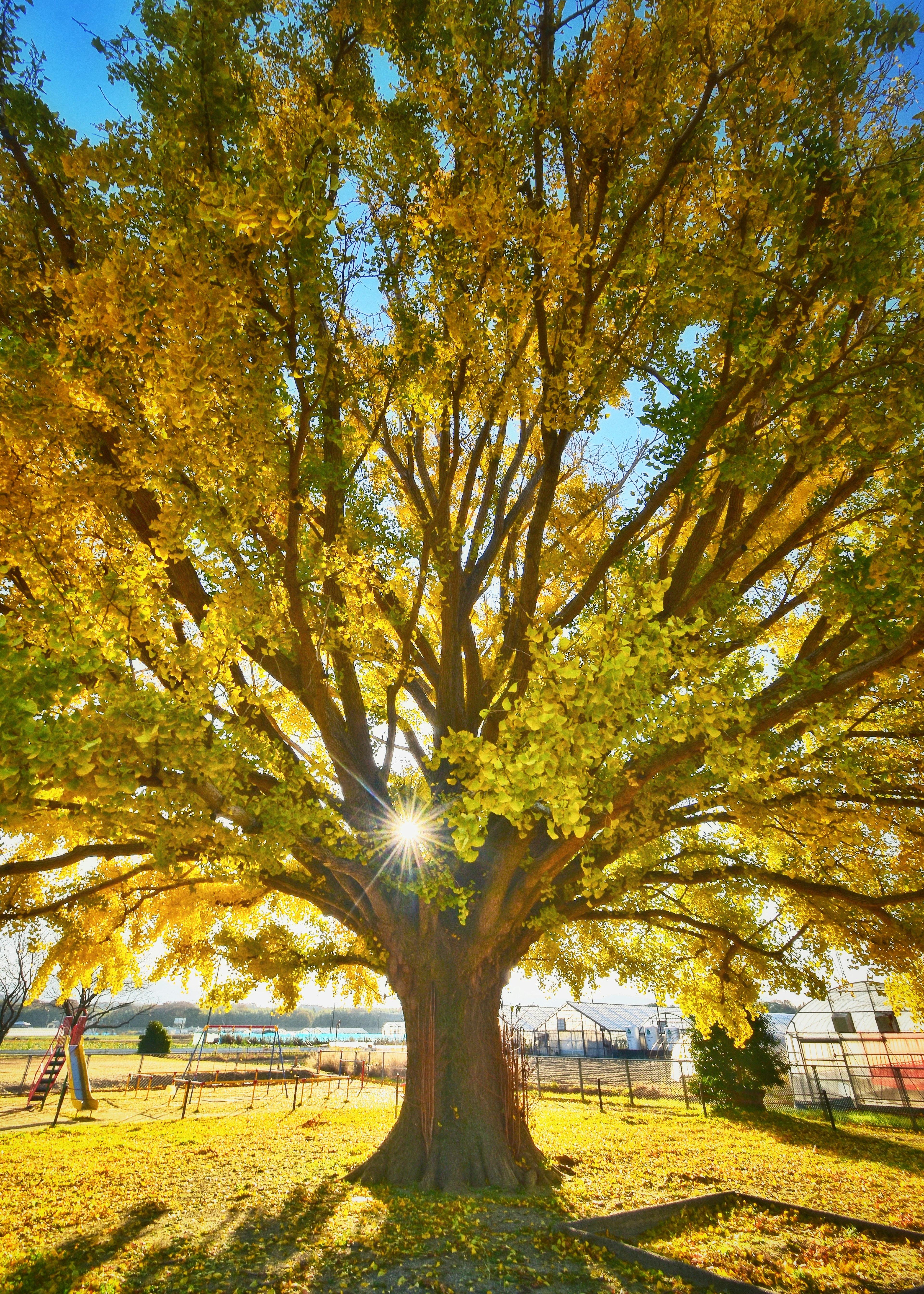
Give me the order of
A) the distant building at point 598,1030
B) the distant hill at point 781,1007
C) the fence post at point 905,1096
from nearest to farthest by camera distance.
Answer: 1. the fence post at point 905,1096
2. the distant building at point 598,1030
3. the distant hill at point 781,1007

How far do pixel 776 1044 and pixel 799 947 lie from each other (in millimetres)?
9930

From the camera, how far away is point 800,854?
351 inches

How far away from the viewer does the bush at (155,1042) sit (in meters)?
32.6

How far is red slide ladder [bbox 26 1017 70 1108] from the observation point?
16078mm

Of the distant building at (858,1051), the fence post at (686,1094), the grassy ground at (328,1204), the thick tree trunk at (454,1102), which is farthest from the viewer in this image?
the fence post at (686,1094)

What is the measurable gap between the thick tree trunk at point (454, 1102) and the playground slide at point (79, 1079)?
11.9 meters

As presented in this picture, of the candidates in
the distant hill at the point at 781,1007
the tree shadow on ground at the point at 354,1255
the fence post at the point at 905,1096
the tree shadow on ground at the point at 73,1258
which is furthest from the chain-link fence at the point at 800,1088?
the distant hill at the point at 781,1007

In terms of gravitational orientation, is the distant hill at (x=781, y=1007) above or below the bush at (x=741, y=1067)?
above

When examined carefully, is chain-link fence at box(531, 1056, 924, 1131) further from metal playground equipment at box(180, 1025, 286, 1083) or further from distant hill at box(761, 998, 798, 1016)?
distant hill at box(761, 998, 798, 1016)

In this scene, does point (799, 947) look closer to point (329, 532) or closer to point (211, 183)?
point (329, 532)

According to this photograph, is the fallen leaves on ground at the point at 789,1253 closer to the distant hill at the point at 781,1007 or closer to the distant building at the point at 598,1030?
the distant building at the point at 598,1030

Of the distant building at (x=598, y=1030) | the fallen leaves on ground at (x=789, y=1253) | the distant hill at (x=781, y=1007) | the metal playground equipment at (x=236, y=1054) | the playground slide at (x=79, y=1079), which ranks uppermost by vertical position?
the distant hill at (x=781, y=1007)

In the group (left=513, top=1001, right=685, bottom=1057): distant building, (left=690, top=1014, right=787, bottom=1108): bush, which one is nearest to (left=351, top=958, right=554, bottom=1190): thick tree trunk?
(left=690, top=1014, right=787, bottom=1108): bush

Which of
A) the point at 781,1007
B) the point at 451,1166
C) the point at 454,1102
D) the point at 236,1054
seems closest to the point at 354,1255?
the point at 451,1166
